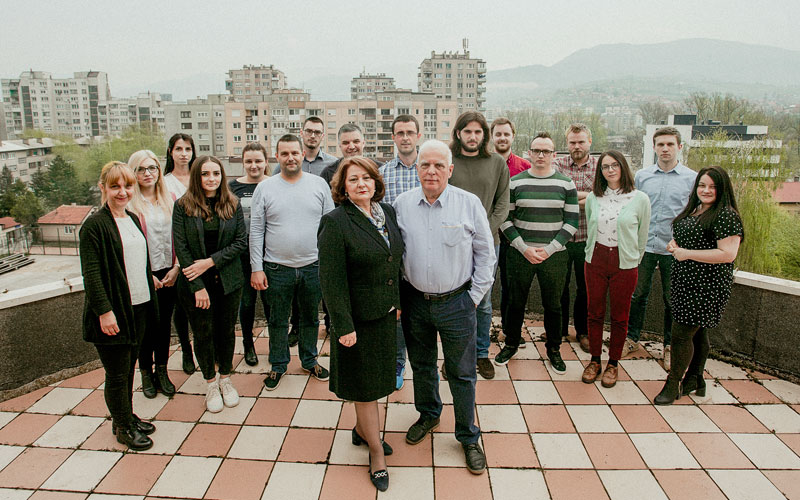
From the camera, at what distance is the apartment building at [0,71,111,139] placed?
319 ft

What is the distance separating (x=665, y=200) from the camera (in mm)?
3799

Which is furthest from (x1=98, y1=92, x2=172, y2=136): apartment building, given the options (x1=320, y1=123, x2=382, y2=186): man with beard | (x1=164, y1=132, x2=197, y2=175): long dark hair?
(x1=320, y1=123, x2=382, y2=186): man with beard

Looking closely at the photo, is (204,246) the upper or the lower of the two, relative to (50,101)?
lower

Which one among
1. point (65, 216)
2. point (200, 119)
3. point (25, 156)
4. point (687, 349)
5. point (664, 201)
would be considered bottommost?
point (65, 216)

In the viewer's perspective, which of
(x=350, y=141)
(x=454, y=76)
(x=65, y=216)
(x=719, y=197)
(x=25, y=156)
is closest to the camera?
(x=719, y=197)

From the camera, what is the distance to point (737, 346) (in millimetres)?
3826

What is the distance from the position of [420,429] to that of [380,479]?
47 cm

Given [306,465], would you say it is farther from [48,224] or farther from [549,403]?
[48,224]

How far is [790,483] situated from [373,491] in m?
2.14

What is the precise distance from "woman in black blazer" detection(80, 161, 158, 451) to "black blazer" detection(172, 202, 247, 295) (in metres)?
0.22

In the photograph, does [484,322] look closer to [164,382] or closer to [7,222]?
[164,382]

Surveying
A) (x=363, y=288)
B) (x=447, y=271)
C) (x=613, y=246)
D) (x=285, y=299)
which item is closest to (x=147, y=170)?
(x=285, y=299)

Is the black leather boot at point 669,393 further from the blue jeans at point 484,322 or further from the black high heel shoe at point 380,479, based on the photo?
the black high heel shoe at point 380,479

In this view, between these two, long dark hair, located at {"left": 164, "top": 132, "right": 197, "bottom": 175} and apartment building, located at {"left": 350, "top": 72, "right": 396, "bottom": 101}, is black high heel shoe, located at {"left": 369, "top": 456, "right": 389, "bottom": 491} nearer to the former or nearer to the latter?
long dark hair, located at {"left": 164, "top": 132, "right": 197, "bottom": 175}
